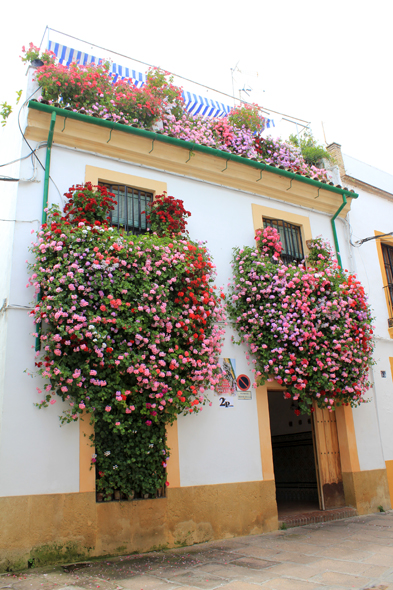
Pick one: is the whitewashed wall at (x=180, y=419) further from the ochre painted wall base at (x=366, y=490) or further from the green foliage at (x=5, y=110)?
the green foliage at (x=5, y=110)

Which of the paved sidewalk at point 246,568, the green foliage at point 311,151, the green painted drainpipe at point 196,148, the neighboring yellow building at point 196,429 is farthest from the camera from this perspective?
the green foliage at point 311,151

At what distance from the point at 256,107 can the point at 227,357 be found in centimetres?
532

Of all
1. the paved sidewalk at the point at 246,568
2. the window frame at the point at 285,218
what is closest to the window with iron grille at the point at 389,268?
the window frame at the point at 285,218

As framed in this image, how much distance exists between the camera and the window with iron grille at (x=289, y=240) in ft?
28.2

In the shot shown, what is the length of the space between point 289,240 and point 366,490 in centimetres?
467

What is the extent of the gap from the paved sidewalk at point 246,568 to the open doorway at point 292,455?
10.7 ft

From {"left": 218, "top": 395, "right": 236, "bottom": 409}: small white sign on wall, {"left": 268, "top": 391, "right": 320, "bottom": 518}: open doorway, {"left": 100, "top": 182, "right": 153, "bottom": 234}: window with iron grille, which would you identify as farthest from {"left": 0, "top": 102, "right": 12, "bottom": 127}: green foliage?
{"left": 268, "top": 391, "right": 320, "bottom": 518}: open doorway

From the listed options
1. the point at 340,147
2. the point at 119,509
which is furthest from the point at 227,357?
the point at 340,147

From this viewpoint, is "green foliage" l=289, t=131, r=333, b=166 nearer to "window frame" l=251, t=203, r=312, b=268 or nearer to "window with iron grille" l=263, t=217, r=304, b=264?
"window frame" l=251, t=203, r=312, b=268

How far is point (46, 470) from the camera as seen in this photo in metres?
5.32

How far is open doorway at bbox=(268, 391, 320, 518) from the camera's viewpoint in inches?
376

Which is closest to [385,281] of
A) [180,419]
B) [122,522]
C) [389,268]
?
[389,268]

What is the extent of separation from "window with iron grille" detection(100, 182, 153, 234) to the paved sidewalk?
4.40 metres

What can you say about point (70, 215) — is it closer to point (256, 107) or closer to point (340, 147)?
point (256, 107)
